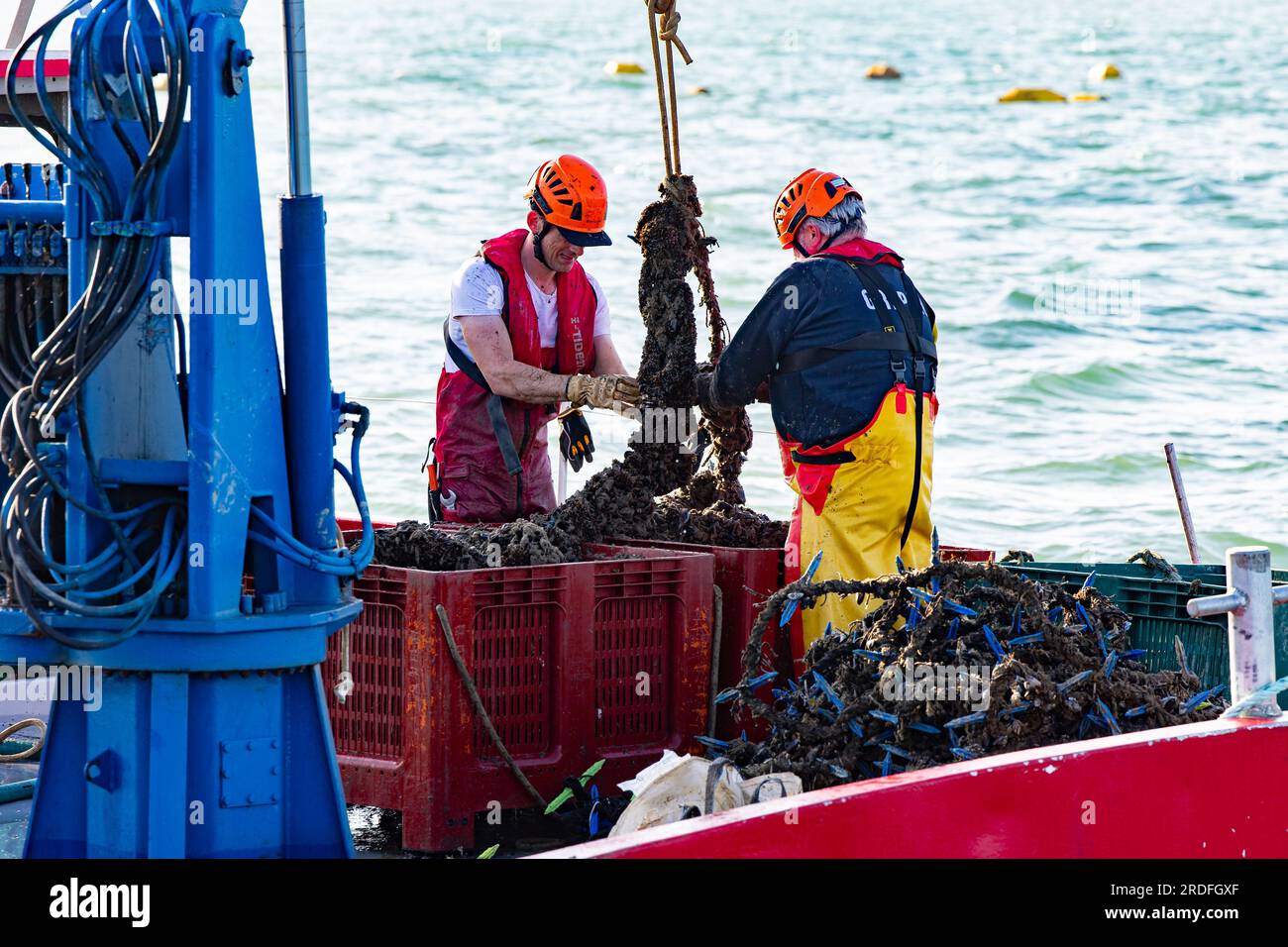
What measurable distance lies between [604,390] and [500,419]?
1.45 feet

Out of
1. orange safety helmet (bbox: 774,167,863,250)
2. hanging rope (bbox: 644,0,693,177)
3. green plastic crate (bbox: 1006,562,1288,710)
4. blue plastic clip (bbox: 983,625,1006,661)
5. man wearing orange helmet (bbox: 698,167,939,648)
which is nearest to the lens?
blue plastic clip (bbox: 983,625,1006,661)

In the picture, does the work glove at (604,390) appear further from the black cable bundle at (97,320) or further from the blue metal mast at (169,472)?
the black cable bundle at (97,320)

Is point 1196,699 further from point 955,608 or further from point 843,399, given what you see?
point 843,399

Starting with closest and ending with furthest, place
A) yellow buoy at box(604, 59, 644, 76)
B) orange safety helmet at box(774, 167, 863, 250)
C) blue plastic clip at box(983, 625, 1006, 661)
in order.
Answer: blue plastic clip at box(983, 625, 1006, 661)
orange safety helmet at box(774, 167, 863, 250)
yellow buoy at box(604, 59, 644, 76)

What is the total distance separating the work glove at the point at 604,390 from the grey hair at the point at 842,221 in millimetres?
821

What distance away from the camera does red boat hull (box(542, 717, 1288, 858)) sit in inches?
142

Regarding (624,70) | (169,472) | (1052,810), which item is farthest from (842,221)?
(624,70)

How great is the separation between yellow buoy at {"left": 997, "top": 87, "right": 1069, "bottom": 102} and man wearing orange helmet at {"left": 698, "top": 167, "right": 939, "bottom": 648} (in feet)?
132

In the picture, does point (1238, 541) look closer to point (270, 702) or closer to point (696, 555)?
point (696, 555)

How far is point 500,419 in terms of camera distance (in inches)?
247

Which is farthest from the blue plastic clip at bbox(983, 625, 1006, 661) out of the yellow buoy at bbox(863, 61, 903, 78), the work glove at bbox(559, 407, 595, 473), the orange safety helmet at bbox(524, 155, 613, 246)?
the yellow buoy at bbox(863, 61, 903, 78)

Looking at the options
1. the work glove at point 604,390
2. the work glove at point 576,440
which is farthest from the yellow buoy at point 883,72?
the work glove at point 604,390

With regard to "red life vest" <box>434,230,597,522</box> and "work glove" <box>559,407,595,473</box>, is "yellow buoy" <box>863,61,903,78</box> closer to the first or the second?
"work glove" <box>559,407,595,473</box>
